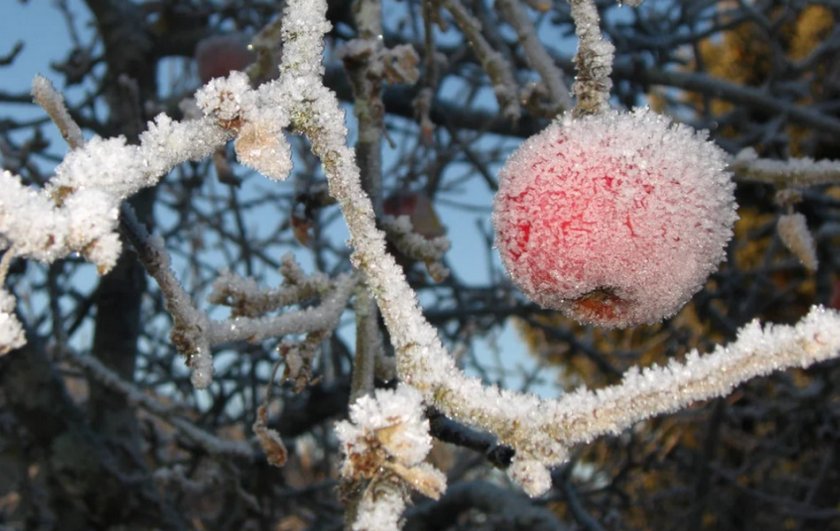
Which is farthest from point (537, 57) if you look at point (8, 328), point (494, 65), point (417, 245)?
point (8, 328)

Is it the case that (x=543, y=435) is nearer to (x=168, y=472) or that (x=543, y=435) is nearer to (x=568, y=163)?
(x=568, y=163)

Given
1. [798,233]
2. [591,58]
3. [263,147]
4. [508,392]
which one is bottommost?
[508,392]

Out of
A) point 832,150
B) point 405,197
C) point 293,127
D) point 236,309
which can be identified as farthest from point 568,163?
point 832,150

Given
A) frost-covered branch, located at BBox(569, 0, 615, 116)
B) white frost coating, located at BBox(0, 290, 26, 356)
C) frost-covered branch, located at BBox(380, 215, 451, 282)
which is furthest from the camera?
frost-covered branch, located at BBox(380, 215, 451, 282)

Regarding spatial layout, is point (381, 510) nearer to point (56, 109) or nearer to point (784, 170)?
point (56, 109)

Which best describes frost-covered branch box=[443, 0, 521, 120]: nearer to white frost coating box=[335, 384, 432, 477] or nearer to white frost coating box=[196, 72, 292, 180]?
white frost coating box=[196, 72, 292, 180]

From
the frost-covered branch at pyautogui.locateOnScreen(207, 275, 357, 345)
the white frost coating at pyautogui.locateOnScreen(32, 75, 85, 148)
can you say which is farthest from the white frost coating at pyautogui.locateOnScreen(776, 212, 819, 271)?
the white frost coating at pyautogui.locateOnScreen(32, 75, 85, 148)

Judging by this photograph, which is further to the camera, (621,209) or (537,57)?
(537,57)
